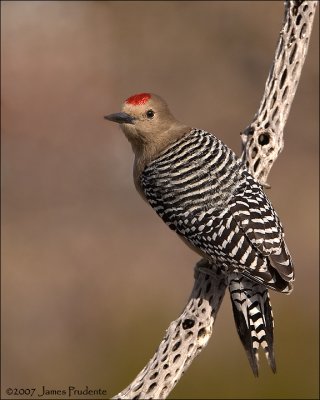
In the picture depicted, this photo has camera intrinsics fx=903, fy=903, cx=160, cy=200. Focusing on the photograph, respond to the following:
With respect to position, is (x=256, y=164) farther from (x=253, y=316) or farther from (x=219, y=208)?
(x=253, y=316)

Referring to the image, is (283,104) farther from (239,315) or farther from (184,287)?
(184,287)

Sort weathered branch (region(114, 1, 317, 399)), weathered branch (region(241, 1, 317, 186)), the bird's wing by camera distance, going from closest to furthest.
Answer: the bird's wing → weathered branch (region(114, 1, 317, 399)) → weathered branch (region(241, 1, 317, 186))

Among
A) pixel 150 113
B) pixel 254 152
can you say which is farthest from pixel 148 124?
pixel 254 152

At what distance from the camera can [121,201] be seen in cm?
1083

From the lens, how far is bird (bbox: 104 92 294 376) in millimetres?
5051

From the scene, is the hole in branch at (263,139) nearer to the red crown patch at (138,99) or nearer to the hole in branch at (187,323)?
the red crown patch at (138,99)

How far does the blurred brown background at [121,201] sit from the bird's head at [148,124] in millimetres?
2794

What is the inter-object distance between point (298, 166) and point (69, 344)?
374cm

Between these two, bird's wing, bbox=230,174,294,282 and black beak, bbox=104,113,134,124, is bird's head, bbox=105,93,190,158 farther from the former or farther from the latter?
bird's wing, bbox=230,174,294,282

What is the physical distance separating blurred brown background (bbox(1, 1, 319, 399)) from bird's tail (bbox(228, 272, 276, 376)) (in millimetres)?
2873

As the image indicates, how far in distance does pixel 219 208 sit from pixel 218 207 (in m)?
0.01

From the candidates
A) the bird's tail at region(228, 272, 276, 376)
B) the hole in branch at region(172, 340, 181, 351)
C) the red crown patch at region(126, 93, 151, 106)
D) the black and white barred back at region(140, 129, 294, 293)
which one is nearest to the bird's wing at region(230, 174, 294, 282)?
the black and white barred back at region(140, 129, 294, 293)

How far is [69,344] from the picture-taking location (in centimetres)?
937

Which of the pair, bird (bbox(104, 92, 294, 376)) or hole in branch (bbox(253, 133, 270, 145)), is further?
hole in branch (bbox(253, 133, 270, 145))
